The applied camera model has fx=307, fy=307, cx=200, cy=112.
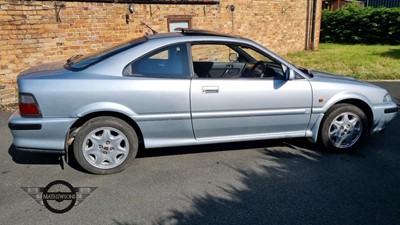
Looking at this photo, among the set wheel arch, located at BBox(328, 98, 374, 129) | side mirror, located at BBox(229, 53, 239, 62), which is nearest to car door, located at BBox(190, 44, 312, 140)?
wheel arch, located at BBox(328, 98, 374, 129)

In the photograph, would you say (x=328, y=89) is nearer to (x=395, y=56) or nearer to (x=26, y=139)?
(x=26, y=139)

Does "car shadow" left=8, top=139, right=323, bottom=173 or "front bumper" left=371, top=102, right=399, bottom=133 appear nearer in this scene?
"car shadow" left=8, top=139, right=323, bottom=173

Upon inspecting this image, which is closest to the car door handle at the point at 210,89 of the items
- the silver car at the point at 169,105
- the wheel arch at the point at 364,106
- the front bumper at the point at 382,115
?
the silver car at the point at 169,105

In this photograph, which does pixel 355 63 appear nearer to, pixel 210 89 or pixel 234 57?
pixel 234 57

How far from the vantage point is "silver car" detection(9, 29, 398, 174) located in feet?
10.3

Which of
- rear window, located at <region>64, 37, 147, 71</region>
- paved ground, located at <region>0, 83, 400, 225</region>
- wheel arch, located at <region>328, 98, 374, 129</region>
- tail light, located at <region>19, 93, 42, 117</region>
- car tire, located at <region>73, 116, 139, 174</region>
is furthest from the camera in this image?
wheel arch, located at <region>328, 98, 374, 129</region>

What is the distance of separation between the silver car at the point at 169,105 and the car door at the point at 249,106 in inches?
0.5

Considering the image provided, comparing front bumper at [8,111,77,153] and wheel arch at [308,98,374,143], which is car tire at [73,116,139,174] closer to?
A: front bumper at [8,111,77,153]

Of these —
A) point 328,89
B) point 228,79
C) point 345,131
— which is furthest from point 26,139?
point 345,131

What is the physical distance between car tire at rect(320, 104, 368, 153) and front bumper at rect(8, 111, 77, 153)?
→ 293cm

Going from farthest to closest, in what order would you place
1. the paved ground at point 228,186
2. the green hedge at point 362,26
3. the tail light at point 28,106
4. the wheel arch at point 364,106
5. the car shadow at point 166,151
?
the green hedge at point 362,26 < the wheel arch at point 364,106 < the car shadow at point 166,151 < the tail light at point 28,106 < the paved ground at point 228,186

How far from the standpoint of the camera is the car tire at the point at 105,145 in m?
3.22

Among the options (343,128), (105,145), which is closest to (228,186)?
(105,145)

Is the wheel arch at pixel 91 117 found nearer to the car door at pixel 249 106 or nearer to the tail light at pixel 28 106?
the tail light at pixel 28 106
